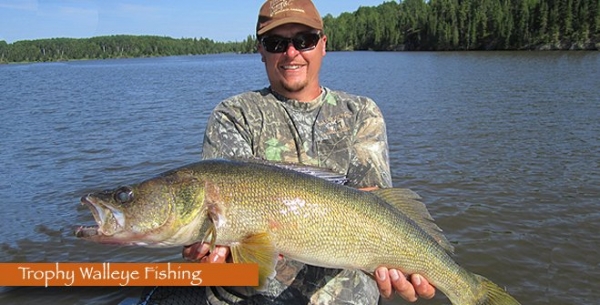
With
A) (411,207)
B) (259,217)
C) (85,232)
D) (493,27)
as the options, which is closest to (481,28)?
(493,27)

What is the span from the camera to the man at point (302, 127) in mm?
3500

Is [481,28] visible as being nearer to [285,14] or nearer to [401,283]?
[285,14]

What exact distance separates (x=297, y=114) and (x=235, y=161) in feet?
3.53

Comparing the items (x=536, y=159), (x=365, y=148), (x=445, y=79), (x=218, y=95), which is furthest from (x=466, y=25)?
(x=365, y=148)

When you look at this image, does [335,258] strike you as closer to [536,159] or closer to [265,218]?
[265,218]

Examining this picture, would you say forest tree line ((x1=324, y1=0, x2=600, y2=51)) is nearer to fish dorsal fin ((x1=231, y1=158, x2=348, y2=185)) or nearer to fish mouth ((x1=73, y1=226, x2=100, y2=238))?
fish dorsal fin ((x1=231, y1=158, x2=348, y2=185))

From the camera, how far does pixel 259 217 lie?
2.74 metres

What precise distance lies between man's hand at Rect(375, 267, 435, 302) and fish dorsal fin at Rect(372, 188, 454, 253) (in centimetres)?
34

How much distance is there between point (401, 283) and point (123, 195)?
1934 mm

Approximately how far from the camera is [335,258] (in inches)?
111

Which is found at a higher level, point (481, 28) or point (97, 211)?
point (481, 28)

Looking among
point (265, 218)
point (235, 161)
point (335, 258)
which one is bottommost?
point (335, 258)

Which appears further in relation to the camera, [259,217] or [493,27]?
[493,27]

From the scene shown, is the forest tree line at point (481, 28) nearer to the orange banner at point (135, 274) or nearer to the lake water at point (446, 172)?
the lake water at point (446, 172)
